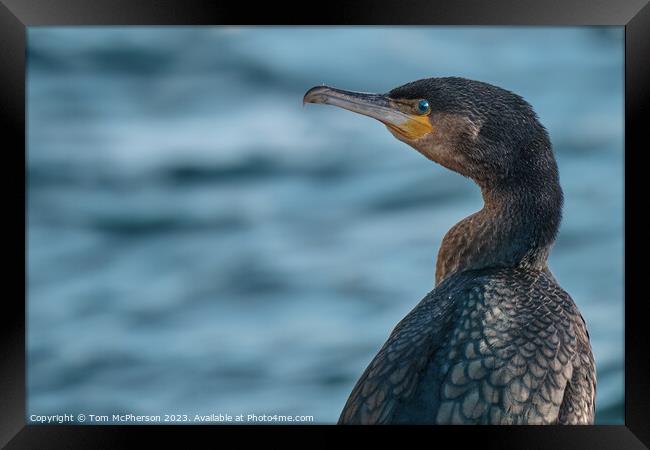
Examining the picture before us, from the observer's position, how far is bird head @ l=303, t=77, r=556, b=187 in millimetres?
3855

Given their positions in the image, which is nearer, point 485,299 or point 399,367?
point 399,367

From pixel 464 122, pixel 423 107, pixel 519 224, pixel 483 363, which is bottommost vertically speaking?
pixel 483 363

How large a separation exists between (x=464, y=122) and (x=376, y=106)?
0.47 m

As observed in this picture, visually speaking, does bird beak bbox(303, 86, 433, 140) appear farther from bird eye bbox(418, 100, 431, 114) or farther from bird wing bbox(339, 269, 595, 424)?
bird wing bbox(339, 269, 595, 424)

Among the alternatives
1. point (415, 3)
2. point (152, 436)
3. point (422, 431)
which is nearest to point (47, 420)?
point (152, 436)

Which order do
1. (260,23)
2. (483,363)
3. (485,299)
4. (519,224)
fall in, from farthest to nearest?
(519,224) < (260,23) < (485,299) < (483,363)

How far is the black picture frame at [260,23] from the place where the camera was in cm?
379

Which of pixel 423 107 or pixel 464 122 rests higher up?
pixel 423 107

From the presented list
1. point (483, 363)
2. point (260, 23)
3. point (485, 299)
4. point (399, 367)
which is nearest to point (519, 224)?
point (485, 299)

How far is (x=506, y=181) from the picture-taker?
3.95 metres

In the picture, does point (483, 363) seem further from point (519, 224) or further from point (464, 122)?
point (464, 122)

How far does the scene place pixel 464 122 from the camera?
390cm

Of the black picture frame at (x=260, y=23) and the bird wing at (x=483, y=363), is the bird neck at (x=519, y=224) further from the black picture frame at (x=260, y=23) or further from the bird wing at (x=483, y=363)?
the black picture frame at (x=260, y=23)

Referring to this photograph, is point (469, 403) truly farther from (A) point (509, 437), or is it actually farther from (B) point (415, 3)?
(B) point (415, 3)
